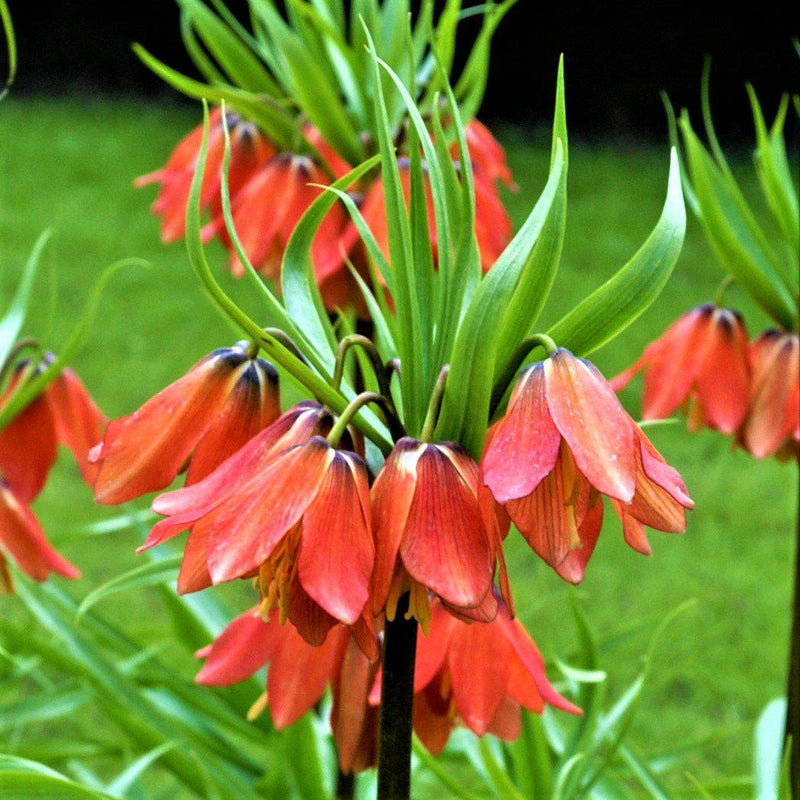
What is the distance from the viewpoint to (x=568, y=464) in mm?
604

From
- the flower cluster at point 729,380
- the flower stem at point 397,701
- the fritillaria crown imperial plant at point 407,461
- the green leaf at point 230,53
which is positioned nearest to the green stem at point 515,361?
the fritillaria crown imperial plant at point 407,461

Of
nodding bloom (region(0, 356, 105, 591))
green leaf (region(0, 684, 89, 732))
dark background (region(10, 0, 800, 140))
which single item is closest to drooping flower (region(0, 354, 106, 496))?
nodding bloom (region(0, 356, 105, 591))

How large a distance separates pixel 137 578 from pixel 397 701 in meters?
0.23

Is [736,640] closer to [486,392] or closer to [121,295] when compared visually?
[486,392]

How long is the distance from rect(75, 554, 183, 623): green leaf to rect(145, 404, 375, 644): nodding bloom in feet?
0.30

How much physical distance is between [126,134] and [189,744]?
4.30 metres

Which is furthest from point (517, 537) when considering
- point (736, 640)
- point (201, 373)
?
point (201, 373)

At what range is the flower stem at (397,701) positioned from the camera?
64 centimetres

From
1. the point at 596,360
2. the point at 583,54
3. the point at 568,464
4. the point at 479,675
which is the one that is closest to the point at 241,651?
the point at 479,675

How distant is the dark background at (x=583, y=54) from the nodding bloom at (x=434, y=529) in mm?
4514

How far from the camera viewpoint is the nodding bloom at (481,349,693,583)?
0.55 metres

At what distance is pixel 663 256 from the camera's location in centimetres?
60

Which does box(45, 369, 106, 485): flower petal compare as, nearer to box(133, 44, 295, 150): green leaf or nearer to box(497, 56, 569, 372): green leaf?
box(133, 44, 295, 150): green leaf

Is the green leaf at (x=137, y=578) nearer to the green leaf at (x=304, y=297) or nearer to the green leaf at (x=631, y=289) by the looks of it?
the green leaf at (x=304, y=297)
